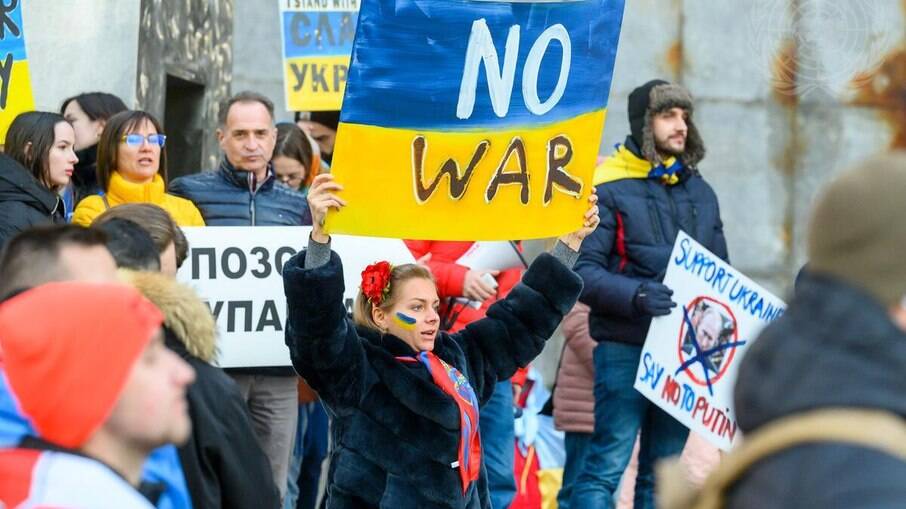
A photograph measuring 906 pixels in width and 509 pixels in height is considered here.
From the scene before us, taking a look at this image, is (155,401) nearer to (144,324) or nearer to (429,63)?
(144,324)

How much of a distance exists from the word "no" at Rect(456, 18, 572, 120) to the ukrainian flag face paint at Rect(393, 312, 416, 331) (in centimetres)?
63

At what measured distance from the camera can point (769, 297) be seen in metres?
7.25

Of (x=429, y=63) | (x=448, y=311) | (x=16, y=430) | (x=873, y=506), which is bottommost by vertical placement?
(x=448, y=311)

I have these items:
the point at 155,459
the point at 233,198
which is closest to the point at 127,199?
the point at 233,198

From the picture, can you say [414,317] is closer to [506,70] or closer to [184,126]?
[506,70]

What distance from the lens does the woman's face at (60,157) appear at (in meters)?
6.15

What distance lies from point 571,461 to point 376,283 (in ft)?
8.93

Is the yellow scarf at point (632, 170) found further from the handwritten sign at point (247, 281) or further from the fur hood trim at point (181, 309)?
the fur hood trim at point (181, 309)

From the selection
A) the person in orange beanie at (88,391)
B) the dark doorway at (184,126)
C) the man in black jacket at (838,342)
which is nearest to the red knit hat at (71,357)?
the person in orange beanie at (88,391)

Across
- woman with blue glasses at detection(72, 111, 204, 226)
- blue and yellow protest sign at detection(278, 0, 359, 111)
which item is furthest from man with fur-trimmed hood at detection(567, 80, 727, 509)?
blue and yellow protest sign at detection(278, 0, 359, 111)

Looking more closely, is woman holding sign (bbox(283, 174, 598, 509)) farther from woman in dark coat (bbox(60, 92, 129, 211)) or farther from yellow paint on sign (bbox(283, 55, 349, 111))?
yellow paint on sign (bbox(283, 55, 349, 111))

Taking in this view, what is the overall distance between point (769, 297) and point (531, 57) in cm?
247

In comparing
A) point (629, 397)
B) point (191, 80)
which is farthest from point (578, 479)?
point (191, 80)

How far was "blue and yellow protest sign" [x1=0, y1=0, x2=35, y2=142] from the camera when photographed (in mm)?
6262
